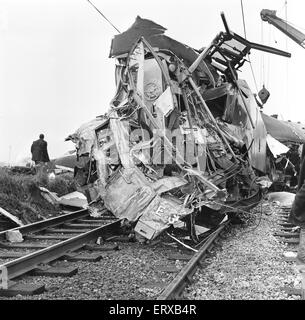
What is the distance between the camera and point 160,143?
7914mm

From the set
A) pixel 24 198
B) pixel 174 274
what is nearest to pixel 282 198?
pixel 24 198

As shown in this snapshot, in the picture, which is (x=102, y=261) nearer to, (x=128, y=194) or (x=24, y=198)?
(x=128, y=194)

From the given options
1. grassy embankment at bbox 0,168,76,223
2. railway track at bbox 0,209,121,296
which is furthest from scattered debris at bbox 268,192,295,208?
grassy embankment at bbox 0,168,76,223

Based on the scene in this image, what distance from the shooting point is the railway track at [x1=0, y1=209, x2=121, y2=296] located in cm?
547

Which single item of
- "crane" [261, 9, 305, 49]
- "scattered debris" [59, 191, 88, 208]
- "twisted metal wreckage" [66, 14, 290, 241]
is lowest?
"scattered debris" [59, 191, 88, 208]

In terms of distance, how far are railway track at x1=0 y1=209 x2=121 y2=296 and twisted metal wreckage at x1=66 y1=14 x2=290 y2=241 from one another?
33.8 inches

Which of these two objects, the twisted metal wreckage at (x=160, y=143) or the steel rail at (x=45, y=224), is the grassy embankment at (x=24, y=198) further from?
the twisted metal wreckage at (x=160, y=143)

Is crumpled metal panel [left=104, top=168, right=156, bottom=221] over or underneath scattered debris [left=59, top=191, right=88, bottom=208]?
over

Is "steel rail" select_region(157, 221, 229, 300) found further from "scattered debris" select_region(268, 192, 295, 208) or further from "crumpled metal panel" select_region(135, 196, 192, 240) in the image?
"scattered debris" select_region(268, 192, 295, 208)

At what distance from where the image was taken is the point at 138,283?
5.57 m

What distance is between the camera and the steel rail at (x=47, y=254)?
568 centimetres

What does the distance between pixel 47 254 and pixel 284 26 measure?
29574mm

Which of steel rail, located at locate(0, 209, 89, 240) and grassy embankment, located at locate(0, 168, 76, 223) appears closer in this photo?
steel rail, located at locate(0, 209, 89, 240)
